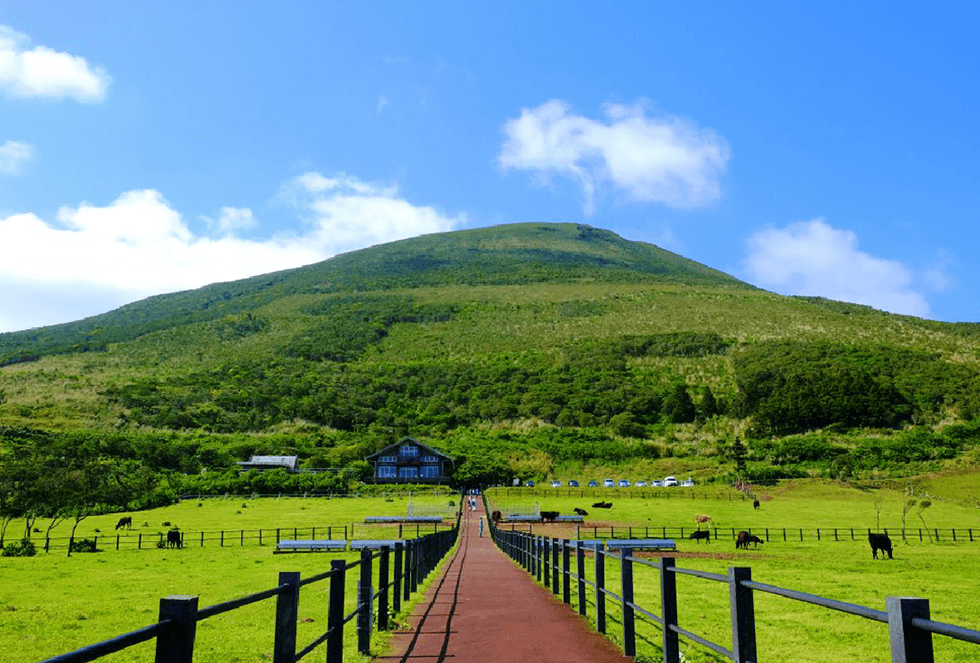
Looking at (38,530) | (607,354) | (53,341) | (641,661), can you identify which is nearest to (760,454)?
(607,354)

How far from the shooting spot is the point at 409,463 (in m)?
93.9

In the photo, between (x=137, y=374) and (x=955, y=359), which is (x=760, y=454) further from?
(x=137, y=374)

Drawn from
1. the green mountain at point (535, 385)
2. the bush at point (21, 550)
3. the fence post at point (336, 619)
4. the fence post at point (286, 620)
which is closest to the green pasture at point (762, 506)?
the green mountain at point (535, 385)

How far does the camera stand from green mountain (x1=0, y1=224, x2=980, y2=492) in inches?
3748

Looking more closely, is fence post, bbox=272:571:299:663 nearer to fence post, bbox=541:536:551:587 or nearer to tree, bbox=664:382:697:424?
fence post, bbox=541:536:551:587

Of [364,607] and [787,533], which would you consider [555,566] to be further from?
[787,533]

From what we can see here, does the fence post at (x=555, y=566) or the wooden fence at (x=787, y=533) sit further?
the wooden fence at (x=787, y=533)

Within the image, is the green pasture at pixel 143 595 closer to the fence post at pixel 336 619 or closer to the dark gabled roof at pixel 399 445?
the fence post at pixel 336 619

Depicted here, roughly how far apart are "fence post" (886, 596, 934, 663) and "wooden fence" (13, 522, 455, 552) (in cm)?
3295

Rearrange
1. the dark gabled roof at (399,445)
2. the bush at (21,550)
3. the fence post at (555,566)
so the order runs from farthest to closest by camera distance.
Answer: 1. the dark gabled roof at (399,445)
2. the bush at (21,550)
3. the fence post at (555,566)

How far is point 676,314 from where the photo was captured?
165 meters

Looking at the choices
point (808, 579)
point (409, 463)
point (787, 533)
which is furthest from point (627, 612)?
point (409, 463)

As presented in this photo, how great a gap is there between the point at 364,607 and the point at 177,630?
18.1ft

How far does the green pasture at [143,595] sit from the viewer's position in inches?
517
